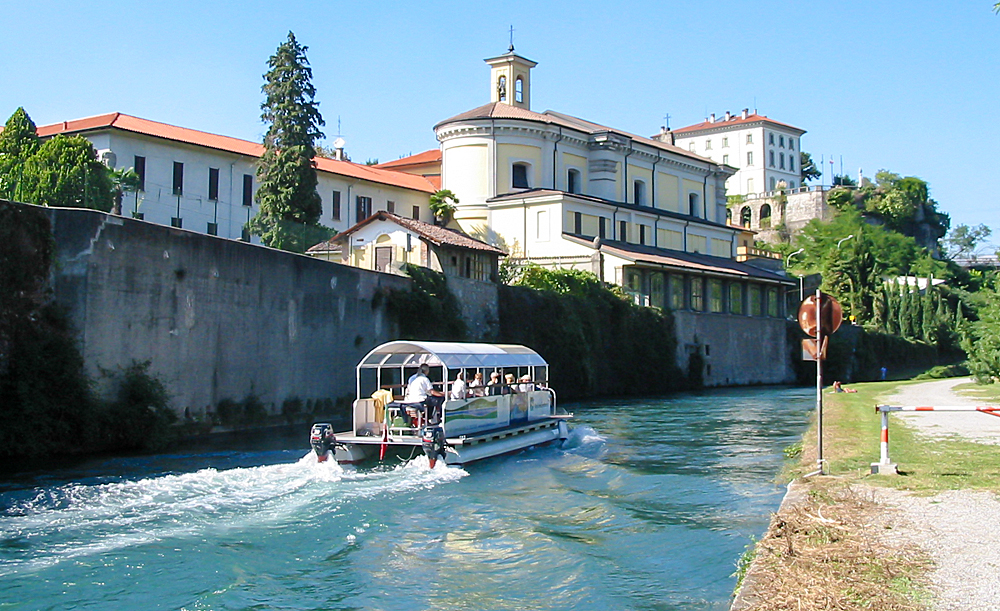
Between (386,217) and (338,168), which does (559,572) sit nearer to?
(386,217)

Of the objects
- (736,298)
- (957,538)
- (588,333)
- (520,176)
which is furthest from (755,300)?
(957,538)

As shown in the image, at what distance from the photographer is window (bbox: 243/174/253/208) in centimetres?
6047

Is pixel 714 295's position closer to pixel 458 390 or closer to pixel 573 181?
pixel 573 181

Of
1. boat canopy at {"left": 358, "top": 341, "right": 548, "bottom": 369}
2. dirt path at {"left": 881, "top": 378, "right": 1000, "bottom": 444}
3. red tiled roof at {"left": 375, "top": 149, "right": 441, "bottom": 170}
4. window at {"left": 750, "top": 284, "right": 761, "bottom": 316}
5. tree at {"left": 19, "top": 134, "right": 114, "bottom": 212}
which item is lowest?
dirt path at {"left": 881, "top": 378, "right": 1000, "bottom": 444}

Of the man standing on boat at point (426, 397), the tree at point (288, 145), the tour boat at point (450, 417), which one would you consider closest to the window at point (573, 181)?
the tree at point (288, 145)

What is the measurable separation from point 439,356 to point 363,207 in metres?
45.6

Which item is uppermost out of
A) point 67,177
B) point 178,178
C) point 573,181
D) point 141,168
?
point 573,181

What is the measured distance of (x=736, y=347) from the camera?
69.1m

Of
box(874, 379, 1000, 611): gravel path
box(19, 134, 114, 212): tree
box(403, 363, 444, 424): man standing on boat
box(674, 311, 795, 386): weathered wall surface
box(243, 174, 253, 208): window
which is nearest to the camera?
box(874, 379, 1000, 611): gravel path

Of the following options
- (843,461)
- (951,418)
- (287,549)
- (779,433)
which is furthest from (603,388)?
(287,549)

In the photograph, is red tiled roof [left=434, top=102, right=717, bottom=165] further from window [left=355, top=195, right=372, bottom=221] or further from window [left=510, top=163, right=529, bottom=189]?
window [left=355, top=195, right=372, bottom=221]

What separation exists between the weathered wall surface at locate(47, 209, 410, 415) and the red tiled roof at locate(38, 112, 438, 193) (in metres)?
24.9

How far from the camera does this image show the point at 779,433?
30344mm

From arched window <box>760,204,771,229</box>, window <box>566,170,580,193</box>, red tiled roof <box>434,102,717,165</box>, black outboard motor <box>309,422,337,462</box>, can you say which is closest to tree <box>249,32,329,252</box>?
red tiled roof <box>434,102,717,165</box>
